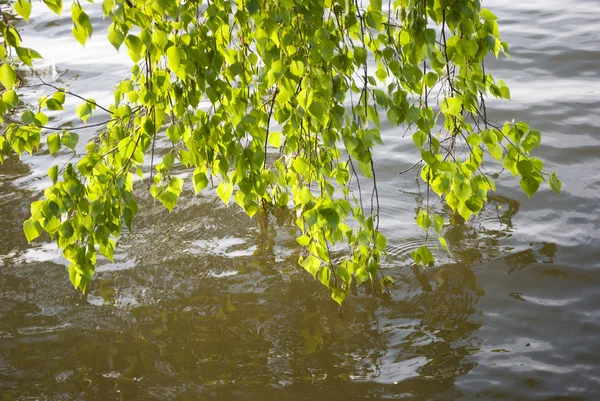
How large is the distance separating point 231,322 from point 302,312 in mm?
344

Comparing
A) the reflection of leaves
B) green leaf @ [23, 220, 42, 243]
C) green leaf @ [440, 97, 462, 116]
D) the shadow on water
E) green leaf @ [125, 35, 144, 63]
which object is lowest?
the shadow on water

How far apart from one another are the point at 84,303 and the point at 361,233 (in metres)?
1.76

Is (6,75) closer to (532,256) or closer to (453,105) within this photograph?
(453,105)

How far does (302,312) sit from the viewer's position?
342 cm

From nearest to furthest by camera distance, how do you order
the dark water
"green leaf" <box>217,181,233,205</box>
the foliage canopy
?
1. the foliage canopy
2. "green leaf" <box>217,181,233,205</box>
3. the dark water

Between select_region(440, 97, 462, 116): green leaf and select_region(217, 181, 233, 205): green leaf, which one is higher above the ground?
select_region(440, 97, 462, 116): green leaf

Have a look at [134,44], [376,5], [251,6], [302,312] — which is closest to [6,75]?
[134,44]

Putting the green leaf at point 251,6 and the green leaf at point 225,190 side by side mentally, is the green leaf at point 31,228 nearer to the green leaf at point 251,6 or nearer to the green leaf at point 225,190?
the green leaf at point 225,190

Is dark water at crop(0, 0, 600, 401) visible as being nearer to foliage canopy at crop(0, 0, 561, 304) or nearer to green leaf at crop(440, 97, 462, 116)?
foliage canopy at crop(0, 0, 561, 304)

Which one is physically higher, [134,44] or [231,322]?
[134,44]

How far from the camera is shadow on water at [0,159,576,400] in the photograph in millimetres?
2973

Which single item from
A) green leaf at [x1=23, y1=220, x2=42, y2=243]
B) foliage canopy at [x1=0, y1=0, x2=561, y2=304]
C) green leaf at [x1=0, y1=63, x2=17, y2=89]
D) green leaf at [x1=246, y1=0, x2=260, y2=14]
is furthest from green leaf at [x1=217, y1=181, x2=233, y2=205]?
green leaf at [x1=0, y1=63, x2=17, y2=89]

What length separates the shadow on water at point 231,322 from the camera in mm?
2973

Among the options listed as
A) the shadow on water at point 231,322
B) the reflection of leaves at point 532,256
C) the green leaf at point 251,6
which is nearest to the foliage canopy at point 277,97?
the green leaf at point 251,6
